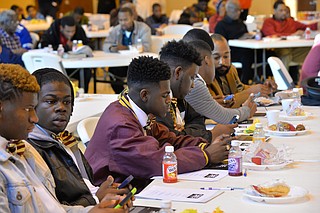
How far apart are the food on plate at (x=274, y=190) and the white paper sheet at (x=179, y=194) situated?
0.56 feet

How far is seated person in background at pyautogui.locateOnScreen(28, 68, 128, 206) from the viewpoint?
264 cm

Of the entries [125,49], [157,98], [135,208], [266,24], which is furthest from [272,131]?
[266,24]

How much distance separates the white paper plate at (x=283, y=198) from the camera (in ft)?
8.52

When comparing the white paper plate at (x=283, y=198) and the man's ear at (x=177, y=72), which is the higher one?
the man's ear at (x=177, y=72)

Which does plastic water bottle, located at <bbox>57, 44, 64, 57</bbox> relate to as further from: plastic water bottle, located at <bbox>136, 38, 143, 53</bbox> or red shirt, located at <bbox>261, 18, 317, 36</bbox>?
red shirt, located at <bbox>261, 18, 317, 36</bbox>

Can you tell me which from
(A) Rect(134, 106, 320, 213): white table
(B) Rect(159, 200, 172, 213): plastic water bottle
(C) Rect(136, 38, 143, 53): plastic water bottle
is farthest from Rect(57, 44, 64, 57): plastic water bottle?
(B) Rect(159, 200, 172, 213): plastic water bottle

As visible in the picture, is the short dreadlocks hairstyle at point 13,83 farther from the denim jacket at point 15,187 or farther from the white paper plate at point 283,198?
the white paper plate at point 283,198

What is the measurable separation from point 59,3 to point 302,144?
44.0 ft

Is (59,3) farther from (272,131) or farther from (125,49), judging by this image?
Result: (272,131)

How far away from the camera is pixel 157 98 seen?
331 centimetres

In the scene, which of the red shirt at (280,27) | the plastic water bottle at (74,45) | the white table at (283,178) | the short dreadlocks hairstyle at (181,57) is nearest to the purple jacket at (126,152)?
the white table at (283,178)

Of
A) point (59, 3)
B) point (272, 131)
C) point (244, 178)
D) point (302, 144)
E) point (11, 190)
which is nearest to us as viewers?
point (11, 190)

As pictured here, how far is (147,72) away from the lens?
3320mm

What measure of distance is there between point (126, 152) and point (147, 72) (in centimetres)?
42
